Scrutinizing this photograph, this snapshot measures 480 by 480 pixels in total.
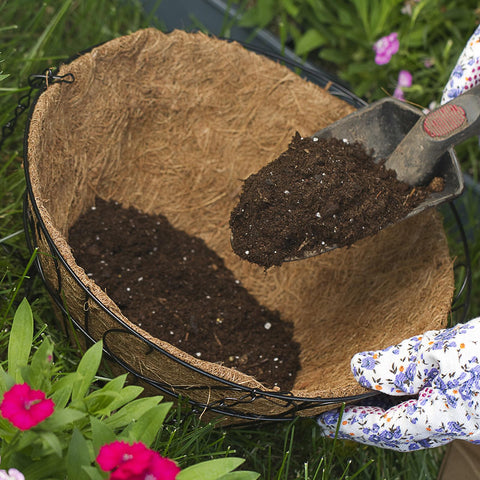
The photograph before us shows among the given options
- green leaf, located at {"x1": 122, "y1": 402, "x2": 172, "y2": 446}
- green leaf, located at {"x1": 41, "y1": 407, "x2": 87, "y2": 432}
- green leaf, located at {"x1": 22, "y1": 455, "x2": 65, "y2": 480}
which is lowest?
green leaf, located at {"x1": 22, "y1": 455, "x2": 65, "y2": 480}

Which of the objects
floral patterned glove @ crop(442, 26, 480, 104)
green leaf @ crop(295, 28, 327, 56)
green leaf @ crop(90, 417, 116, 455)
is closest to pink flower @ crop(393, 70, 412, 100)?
green leaf @ crop(295, 28, 327, 56)

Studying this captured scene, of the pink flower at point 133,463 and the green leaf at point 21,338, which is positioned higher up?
the pink flower at point 133,463

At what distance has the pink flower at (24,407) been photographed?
2.45 ft

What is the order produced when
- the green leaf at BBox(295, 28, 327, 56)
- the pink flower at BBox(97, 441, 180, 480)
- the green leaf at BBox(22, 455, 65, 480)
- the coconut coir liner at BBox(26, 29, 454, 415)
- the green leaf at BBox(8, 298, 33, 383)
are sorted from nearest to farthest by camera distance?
the pink flower at BBox(97, 441, 180, 480) < the green leaf at BBox(22, 455, 65, 480) < the green leaf at BBox(8, 298, 33, 383) < the coconut coir liner at BBox(26, 29, 454, 415) < the green leaf at BBox(295, 28, 327, 56)

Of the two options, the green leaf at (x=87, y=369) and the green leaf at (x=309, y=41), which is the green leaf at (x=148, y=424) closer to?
the green leaf at (x=87, y=369)

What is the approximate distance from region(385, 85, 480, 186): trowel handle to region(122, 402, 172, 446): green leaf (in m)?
0.88

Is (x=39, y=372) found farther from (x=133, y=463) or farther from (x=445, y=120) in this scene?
(x=445, y=120)

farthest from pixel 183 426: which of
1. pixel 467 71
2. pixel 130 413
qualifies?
pixel 467 71

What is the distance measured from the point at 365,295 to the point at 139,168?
2.48ft

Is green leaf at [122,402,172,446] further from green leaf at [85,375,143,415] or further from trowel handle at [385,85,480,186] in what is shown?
trowel handle at [385,85,480,186]

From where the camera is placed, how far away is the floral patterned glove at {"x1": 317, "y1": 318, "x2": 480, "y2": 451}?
112cm

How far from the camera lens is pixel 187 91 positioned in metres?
1.75

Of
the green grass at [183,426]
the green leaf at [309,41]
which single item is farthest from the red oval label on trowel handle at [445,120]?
the green leaf at [309,41]

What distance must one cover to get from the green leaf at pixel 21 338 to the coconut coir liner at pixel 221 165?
16.0 inches
